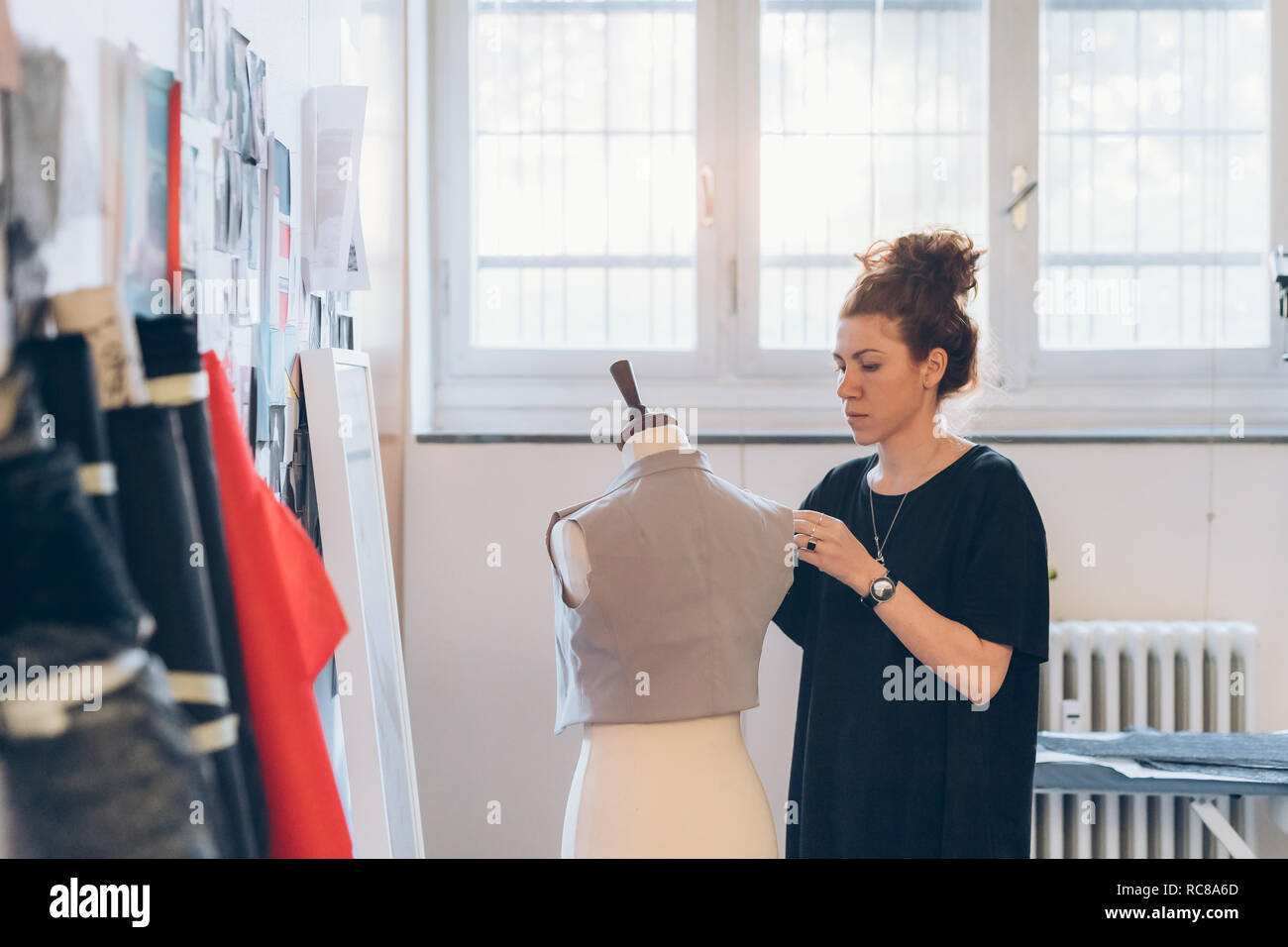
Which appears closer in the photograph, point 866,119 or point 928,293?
point 928,293

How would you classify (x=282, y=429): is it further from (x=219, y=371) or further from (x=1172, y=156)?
(x=1172, y=156)

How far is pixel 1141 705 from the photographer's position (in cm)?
216

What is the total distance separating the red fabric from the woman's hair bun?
35.8 inches

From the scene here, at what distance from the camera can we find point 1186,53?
2.48 m

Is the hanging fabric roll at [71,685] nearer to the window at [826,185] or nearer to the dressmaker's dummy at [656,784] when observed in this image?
the dressmaker's dummy at [656,784]

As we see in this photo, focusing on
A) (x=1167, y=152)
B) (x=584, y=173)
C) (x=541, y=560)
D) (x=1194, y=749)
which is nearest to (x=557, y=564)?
(x=541, y=560)

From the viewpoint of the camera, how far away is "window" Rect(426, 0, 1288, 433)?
2.47m

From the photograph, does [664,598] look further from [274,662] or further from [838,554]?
[274,662]

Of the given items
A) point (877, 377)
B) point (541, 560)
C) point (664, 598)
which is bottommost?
point (541, 560)

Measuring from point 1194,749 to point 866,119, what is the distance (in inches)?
64.2

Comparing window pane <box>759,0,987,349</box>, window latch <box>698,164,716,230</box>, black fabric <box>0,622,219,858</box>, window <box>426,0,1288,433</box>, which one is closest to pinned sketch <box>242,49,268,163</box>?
black fabric <box>0,622,219,858</box>

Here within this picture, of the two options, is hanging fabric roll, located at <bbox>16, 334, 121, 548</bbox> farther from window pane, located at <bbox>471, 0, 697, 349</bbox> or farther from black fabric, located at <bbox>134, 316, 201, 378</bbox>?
window pane, located at <bbox>471, 0, 697, 349</bbox>

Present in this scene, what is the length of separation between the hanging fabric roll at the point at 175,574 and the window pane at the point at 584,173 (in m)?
1.69
